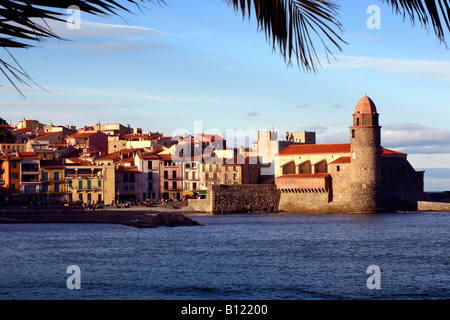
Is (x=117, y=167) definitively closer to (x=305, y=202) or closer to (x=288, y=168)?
(x=288, y=168)

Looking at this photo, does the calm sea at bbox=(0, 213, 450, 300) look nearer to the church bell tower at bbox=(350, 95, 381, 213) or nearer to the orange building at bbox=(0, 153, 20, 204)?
the church bell tower at bbox=(350, 95, 381, 213)

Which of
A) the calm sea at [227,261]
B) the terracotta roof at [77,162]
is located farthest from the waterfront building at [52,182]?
the calm sea at [227,261]

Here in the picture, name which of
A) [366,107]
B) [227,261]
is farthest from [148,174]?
[227,261]

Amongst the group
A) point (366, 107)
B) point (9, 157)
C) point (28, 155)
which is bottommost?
point (9, 157)

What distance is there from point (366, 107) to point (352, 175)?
19.2 feet

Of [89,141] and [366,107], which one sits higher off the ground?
[366,107]

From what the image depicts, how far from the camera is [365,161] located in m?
62.0

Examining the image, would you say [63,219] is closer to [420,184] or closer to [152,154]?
[152,154]

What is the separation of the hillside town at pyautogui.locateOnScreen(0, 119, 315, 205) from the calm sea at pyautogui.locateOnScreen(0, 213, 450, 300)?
13668 millimetres

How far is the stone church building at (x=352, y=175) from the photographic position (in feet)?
204

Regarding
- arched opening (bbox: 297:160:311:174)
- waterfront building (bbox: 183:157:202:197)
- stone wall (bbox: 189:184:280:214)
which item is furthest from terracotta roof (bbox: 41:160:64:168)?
arched opening (bbox: 297:160:311:174)

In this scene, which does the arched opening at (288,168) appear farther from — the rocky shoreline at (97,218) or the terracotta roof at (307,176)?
the rocky shoreline at (97,218)
